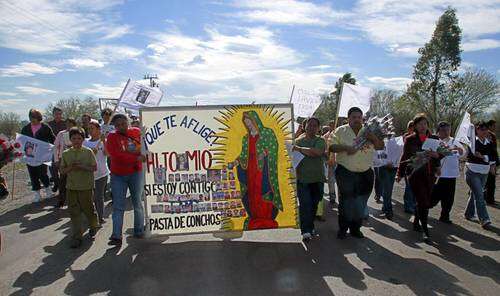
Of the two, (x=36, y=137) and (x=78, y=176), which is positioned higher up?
(x=36, y=137)

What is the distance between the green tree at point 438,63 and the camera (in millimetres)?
36469

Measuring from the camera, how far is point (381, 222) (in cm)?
777

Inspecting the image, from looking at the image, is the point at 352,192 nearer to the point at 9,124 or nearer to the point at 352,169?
the point at 352,169

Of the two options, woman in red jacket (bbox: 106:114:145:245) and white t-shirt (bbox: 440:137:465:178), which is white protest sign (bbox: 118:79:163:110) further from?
white t-shirt (bbox: 440:137:465:178)

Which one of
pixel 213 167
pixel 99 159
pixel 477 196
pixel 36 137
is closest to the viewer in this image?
pixel 213 167

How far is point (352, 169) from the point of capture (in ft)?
21.2

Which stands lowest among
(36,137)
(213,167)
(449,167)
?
(449,167)

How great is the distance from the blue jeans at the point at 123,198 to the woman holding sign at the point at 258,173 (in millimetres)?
1600

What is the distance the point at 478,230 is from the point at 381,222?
1552mm

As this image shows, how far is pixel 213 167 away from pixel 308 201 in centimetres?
155

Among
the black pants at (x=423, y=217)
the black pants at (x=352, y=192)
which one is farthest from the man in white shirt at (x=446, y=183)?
the black pants at (x=352, y=192)

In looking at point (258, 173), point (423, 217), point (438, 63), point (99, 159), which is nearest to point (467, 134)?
point (423, 217)

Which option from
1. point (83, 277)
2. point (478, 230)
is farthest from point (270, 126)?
point (478, 230)

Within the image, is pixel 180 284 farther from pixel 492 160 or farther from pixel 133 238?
pixel 492 160
